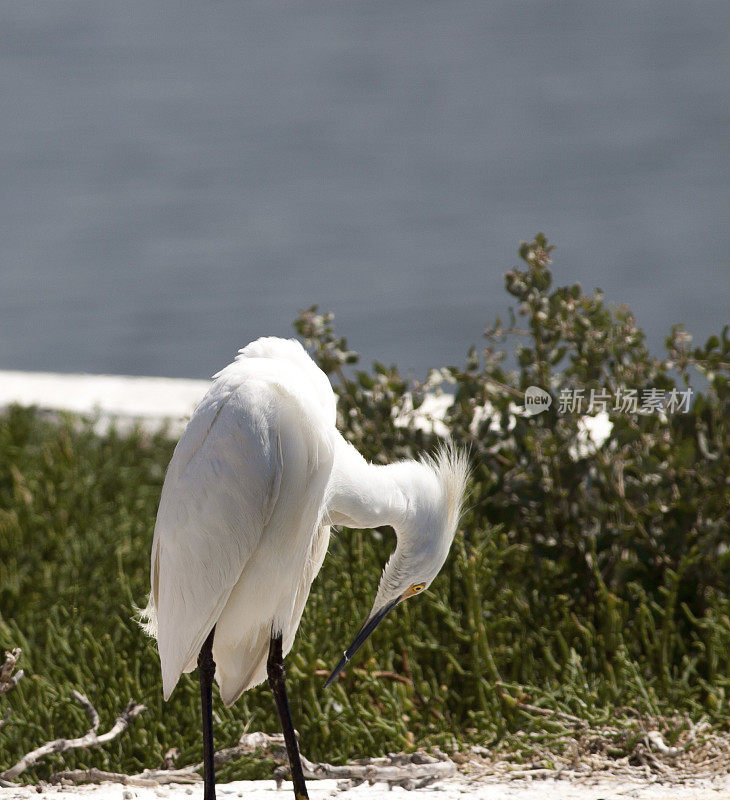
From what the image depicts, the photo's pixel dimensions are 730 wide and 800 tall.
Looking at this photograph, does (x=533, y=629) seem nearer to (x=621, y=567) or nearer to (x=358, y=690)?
(x=621, y=567)

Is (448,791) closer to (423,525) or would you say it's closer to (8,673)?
(423,525)

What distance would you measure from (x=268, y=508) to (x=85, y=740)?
0.83 meters

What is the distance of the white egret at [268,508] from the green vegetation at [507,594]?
42 cm

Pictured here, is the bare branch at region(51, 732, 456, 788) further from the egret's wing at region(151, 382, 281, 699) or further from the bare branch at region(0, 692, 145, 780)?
the egret's wing at region(151, 382, 281, 699)

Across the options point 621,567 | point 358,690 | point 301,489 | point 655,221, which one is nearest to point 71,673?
point 358,690

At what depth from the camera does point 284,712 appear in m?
2.62

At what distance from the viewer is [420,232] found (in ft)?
44.9

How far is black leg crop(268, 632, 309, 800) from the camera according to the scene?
2545 millimetres

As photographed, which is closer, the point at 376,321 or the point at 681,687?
the point at 681,687

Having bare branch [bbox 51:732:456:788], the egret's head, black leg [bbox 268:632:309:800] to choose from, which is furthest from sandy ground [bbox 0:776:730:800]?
the egret's head

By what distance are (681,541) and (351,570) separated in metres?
1.00

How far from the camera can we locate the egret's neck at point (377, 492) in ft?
8.00

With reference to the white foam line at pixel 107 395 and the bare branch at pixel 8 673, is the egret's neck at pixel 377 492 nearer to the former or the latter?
the bare branch at pixel 8 673

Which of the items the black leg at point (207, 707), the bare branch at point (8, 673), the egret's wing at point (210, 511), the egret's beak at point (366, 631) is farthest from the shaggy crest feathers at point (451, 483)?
the bare branch at point (8, 673)
